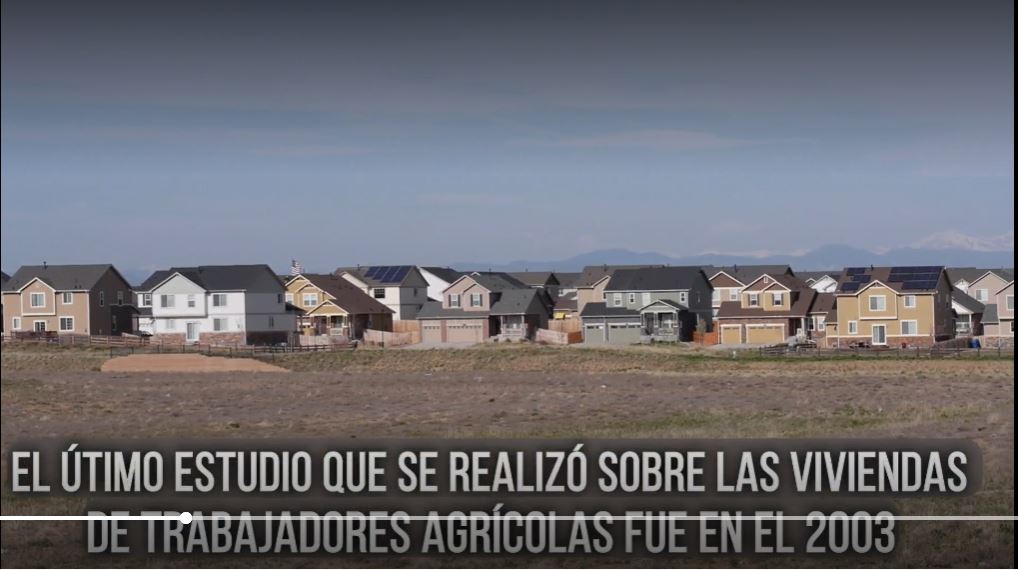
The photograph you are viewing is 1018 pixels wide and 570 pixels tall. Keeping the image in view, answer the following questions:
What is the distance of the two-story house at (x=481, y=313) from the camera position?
8381 centimetres

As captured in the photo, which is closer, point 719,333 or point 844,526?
point 844,526

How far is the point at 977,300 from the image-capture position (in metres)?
91.4

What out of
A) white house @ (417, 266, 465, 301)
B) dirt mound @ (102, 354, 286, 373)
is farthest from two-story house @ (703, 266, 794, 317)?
dirt mound @ (102, 354, 286, 373)

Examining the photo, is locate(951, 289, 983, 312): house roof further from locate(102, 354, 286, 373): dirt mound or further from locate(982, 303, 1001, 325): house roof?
locate(102, 354, 286, 373): dirt mound

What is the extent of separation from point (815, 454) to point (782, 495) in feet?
2.76

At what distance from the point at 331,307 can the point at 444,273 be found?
62.2 ft

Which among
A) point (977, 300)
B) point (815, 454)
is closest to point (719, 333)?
point (977, 300)

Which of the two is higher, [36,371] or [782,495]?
[36,371]

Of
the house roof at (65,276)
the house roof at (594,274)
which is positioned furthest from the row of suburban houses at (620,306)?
the house roof at (65,276)

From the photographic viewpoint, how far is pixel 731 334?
8619 cm

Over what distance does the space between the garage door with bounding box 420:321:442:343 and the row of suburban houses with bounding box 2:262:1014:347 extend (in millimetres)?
146

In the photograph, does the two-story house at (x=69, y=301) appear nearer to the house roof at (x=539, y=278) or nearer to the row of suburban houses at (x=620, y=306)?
the row of suburban houses at (x=620, y=306)

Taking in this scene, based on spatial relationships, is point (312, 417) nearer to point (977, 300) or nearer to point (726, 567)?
point (726, 567)

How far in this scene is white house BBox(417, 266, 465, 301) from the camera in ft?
313
